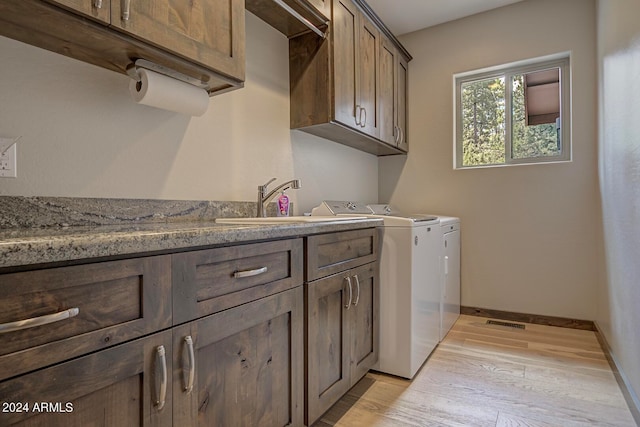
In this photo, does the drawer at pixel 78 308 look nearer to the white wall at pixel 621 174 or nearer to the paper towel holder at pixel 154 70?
the paper towel holder at pixel 154 70

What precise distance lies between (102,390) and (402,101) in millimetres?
3014

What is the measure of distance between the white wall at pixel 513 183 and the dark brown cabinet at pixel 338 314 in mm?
1535

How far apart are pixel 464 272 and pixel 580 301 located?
0.84m

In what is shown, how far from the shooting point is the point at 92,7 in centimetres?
91

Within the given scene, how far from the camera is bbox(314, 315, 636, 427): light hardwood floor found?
150cm

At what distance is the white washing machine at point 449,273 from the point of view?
2.38 m

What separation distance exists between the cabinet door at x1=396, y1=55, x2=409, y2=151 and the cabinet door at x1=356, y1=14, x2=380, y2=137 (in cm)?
51

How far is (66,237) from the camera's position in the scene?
635 mm

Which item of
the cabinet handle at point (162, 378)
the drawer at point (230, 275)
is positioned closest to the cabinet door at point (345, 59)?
the drawer at point (230, 275)

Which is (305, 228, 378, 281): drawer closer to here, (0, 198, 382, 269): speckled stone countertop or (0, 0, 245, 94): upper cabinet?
(0, 198, 382, 269): speckled stone countertop

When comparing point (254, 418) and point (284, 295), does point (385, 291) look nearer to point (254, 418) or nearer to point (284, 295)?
point (284, 295)

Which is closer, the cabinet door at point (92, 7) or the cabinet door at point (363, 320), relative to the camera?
the cabinet door at point (92, 7)

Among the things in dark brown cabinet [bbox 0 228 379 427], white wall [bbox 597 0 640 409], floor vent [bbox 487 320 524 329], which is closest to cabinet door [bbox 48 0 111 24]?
dark brown cabinet [bbox 0 228 379 427]

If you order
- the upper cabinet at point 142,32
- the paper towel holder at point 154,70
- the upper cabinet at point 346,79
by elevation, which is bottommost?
the paper towel holder at point 154,70
